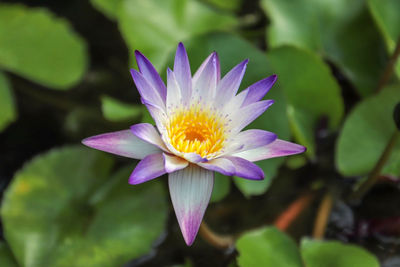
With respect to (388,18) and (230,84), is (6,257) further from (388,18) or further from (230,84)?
(388,18)


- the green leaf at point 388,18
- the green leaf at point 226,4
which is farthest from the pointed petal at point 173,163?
the green leaf at point 226,4

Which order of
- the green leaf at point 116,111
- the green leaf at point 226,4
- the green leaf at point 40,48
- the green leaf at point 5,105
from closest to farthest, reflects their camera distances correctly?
the green leaf at point 116,111 < the green leaf at point 5,105 < the green leaf at point 40,48 < the green leaf at point 226,4

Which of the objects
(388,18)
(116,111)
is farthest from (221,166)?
(388,18)

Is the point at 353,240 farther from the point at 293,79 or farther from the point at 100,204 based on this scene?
the point at 100,204

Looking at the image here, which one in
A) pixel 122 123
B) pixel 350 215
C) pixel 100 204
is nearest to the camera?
pixel 100 204

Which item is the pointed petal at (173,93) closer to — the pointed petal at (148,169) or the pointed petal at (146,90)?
the pointed petal at (146,90)

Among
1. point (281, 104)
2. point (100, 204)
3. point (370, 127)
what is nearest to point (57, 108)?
point (100, 204)
